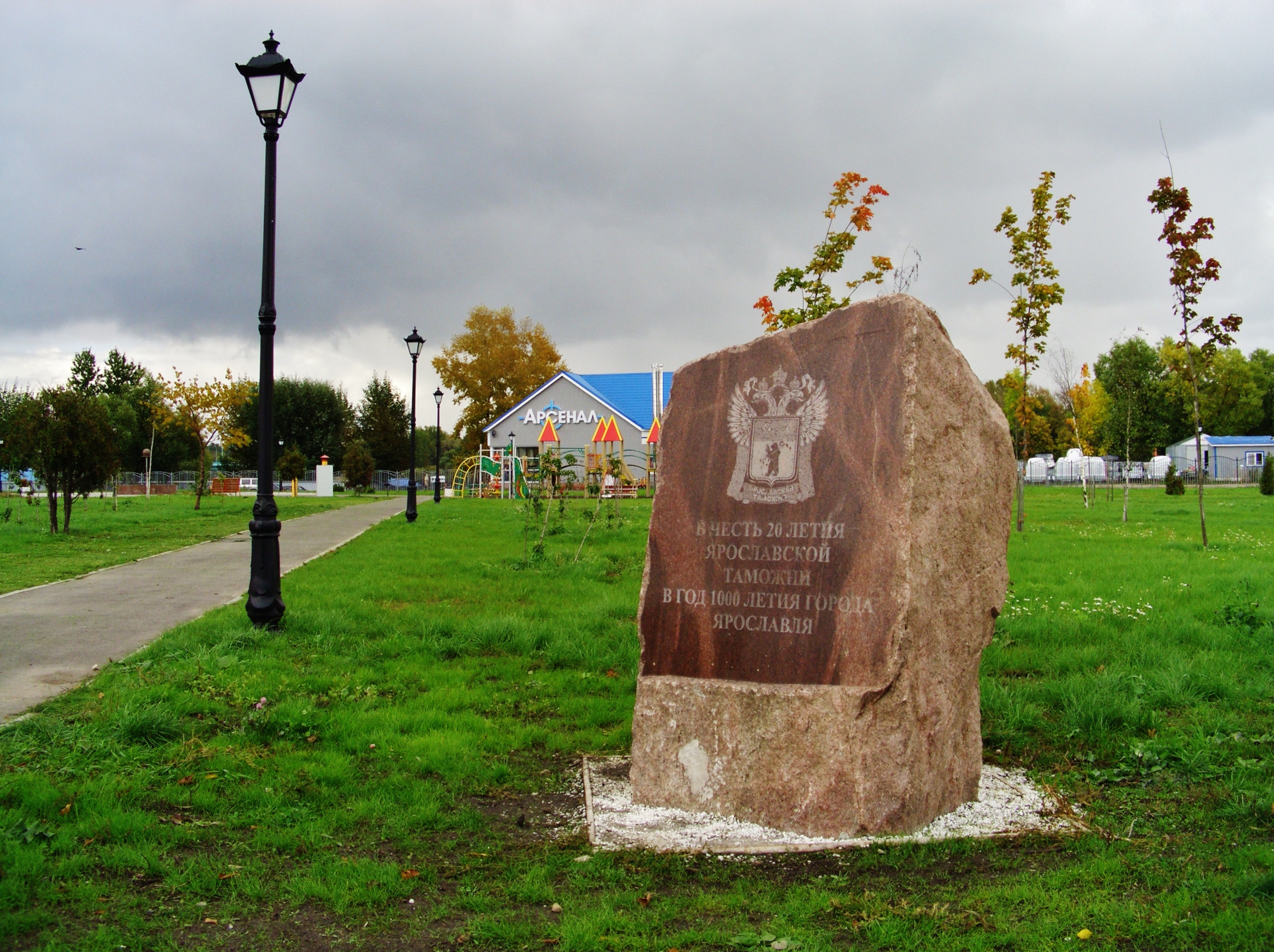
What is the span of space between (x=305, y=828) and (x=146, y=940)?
1.12 meters

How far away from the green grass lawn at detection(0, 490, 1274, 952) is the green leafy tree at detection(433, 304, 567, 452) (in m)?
54.5

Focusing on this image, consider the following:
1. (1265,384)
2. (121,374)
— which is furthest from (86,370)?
(1265,384)

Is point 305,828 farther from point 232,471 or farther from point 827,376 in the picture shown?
point 232,471

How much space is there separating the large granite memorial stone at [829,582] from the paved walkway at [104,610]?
4.59 meters

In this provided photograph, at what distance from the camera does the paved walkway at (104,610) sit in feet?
24.1

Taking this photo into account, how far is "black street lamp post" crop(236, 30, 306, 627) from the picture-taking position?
28.6 ft

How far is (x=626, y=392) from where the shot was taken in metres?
53.2

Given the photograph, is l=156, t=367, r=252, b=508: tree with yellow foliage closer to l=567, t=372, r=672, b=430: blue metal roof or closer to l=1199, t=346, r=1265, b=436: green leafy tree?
l=567, t=372, r=672, b=430: blue metal roof

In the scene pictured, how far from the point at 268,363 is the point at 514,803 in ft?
18.0

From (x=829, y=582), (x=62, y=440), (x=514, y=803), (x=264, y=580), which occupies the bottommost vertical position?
(x=514, y=803)

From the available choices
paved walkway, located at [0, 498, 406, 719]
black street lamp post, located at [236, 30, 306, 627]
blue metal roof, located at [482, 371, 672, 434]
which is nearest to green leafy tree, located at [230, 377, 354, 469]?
blue metal roof, located at [482, 371, 672, 434]

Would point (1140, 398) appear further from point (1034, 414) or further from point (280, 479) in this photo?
point (280, 479)

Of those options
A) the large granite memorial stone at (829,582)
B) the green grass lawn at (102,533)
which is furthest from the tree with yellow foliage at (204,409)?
the large granite memorial stone at (829,582)

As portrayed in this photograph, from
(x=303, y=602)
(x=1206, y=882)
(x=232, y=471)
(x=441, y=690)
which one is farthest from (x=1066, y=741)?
(x=232, y=471)
